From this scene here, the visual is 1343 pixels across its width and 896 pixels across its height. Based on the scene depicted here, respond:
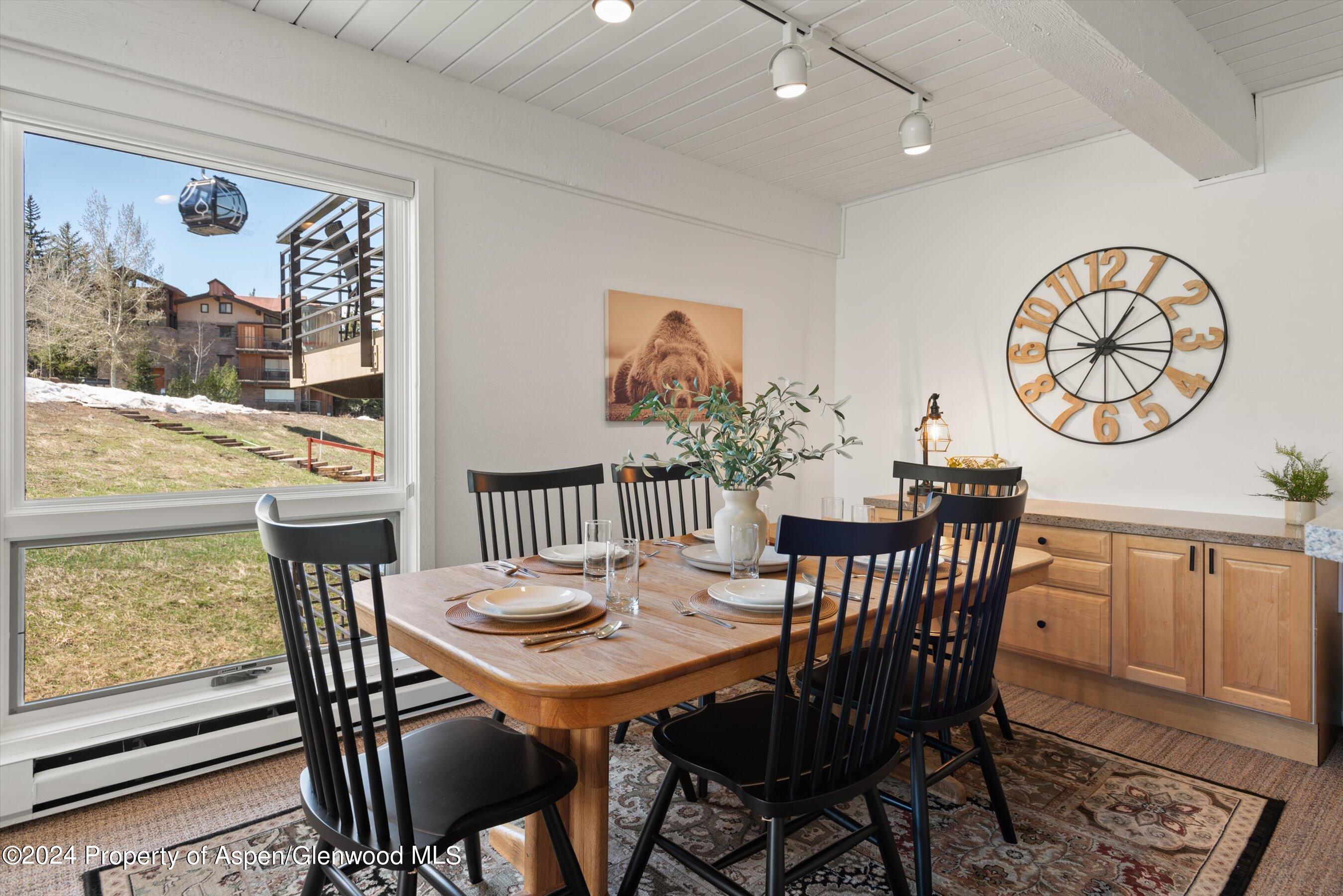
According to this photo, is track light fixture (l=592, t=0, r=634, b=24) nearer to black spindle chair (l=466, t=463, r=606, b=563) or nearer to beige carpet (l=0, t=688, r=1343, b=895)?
black spindle chair (l=466, t=463, r=606, b=563)

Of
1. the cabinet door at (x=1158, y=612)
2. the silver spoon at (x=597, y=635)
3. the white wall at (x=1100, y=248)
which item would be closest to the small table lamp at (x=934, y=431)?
the white wall at (x=1100, y=248)

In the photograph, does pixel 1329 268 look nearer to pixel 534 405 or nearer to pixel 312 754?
pixel 534 405

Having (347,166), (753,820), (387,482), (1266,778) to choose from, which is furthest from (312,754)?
(1266,778)

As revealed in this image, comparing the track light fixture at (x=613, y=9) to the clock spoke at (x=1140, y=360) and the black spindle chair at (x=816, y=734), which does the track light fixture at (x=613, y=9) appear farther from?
the clock spoke at (x=1140, y=360)

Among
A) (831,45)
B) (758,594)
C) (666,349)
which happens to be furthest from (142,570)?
(831,45)

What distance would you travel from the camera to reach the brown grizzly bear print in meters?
3.71

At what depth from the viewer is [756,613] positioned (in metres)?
1.69

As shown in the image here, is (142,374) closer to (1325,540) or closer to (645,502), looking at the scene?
(645,502)

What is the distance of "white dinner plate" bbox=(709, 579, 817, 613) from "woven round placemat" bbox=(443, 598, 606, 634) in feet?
0.96

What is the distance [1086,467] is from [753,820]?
8.25 ft

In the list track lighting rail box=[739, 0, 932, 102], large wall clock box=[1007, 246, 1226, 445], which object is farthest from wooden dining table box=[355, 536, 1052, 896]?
large wall clock box=[1007, 246, 1226, 445]

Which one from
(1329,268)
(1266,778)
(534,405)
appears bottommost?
(1266,778)

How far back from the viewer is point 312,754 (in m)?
1.36

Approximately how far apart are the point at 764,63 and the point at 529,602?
91.1 inches
